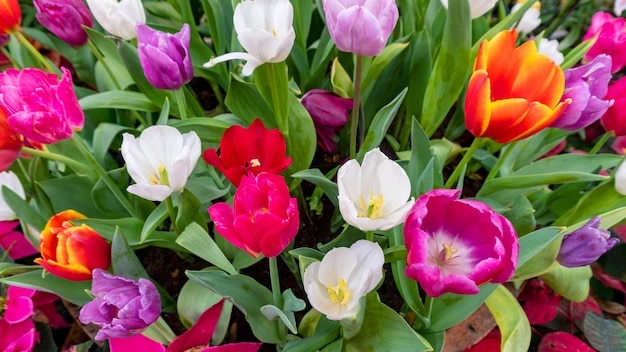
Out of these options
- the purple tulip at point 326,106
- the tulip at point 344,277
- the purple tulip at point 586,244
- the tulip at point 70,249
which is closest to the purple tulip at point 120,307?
the tulip at point 70,249

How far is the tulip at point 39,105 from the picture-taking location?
16.8 inches

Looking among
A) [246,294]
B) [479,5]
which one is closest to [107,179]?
[246,294]

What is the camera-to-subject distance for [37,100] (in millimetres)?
432

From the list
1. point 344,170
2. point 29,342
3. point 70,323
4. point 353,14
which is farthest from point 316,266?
point 70,323

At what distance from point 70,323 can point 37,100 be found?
48 cm

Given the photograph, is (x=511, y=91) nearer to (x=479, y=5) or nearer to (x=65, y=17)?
(x=479, y=5)

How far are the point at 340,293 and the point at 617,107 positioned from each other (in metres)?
0.38

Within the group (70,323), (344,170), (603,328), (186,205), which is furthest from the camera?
(70,323)

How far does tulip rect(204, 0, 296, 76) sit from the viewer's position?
444mm

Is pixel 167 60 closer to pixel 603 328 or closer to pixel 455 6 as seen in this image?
pixel 455 6

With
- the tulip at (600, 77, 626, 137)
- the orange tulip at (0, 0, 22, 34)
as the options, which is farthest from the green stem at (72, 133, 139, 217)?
the tulip at (600, 77, 626, 137)

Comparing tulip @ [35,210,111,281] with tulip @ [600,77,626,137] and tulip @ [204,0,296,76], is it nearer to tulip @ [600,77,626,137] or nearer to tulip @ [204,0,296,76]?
tulip @ [204,0,296,76]

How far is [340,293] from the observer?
16.0 inches

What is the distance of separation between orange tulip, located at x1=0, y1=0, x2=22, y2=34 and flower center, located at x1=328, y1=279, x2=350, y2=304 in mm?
474
